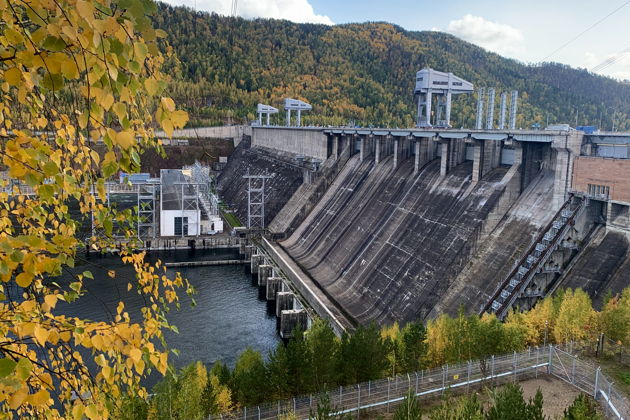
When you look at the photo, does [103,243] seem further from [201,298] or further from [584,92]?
[584,92]

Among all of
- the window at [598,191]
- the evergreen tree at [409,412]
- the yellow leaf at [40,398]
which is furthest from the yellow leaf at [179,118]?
the window at [598,191]

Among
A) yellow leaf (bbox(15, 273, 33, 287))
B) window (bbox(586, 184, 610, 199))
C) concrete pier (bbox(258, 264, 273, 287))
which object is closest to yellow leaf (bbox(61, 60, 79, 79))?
yellow leaf (bbox(15, 273, 33, 287))

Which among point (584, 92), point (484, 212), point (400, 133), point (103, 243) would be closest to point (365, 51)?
point (584, 92)

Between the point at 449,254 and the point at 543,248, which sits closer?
the point at 543,248

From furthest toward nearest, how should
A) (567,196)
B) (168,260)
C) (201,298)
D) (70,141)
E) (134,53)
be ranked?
(168,260)
(201,298)
(567,196)
(70,141)
(134,53)

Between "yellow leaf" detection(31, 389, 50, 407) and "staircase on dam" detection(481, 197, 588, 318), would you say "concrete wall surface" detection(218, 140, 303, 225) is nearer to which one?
"staircase on dam" detection(481, 197, 588, 318)

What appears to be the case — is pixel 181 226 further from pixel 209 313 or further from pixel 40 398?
pixel 40 398

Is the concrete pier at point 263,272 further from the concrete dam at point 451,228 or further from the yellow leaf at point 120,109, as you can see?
the yellow leaf at point 120,109
